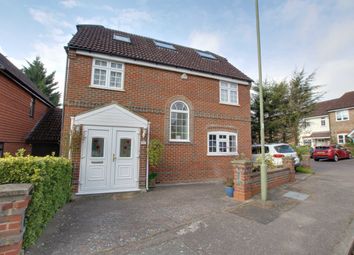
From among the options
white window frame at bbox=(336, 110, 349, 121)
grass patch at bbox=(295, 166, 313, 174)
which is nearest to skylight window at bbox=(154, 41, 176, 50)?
grass patch at bbox=(295, 166, 313, 174)

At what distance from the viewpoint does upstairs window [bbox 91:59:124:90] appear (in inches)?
318

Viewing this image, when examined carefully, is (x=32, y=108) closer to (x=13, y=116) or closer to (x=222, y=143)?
(x=13, y=116)

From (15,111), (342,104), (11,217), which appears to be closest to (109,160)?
(11,217)

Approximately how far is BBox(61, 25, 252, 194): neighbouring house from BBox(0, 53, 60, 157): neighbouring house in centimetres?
427

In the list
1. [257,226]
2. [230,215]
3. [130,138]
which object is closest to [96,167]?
[130,138]

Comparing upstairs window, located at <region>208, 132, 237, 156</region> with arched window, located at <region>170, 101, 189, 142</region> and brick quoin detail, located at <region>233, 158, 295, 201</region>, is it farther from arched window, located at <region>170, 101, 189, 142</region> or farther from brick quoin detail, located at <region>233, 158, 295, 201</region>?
brick quoin detail, located at <region>233, 158, 295, 201</region>

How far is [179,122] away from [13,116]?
29.5 feet

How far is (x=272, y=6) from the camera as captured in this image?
6.86m

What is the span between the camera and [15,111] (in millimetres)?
9945

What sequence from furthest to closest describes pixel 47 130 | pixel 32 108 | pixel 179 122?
pixel 32 108
pixel 47 130
pixel 179 122

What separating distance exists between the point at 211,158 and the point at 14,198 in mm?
8542

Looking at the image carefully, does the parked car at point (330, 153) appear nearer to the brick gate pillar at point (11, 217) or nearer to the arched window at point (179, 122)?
the arched window at point (179, 122)

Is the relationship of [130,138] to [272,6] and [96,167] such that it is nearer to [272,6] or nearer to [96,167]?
[96,167]

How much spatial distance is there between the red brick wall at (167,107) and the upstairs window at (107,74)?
0.74 feet
